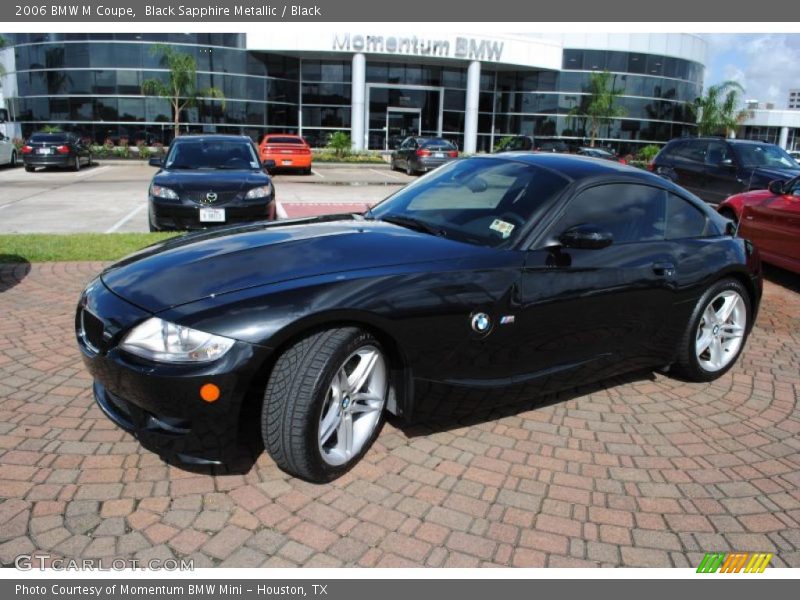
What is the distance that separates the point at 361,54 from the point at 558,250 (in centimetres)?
3350

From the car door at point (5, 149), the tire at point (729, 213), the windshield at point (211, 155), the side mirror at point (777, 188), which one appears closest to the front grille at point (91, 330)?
the windshield at point (211, 155)

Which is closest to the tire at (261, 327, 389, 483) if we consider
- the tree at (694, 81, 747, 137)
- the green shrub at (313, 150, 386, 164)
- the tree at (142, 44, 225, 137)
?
the green shrub at (313, 150, 386, 164)

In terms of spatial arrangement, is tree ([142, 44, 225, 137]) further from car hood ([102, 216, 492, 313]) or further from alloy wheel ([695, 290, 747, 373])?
alloy wheel ([695, 290, 747, 373])

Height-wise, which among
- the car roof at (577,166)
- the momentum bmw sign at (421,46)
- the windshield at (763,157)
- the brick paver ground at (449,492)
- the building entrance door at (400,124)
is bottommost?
the brick paver ground at (449,492)

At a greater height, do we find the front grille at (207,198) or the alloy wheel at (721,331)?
the front grille at (207,198)

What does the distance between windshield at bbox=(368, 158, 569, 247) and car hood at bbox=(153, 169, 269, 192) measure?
4.36 m

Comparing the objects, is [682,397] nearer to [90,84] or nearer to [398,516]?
[398,516]

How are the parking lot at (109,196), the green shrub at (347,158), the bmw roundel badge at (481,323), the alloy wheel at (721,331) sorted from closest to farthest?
the bmw roundel badge at (481,323) → the alloy wheel at (721,331) → the parking lot at (109,196) → the green shrub at (347,158)

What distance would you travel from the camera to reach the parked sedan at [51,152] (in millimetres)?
23422

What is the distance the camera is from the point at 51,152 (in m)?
23.5

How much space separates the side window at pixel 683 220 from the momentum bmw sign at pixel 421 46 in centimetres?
3232

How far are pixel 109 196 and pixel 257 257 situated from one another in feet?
47.6

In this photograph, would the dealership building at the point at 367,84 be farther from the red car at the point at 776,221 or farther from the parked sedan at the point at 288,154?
the red car at the point at 776,221

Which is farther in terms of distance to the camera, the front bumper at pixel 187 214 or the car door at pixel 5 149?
the car door at pixel 5 149
